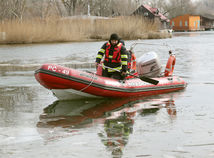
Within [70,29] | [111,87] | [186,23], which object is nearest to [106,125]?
[111,87]

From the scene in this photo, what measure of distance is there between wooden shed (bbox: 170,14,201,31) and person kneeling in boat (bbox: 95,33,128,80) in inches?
3725

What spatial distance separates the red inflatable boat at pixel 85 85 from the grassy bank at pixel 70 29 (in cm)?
2270

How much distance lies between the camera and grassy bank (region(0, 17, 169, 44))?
101 feet

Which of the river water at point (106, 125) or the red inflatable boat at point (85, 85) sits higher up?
the red inflatable boat at point (85, 85)

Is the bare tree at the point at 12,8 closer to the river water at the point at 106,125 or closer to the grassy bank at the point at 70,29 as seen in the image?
the grassy bank at the point at 70,29

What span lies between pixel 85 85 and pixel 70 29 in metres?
26.2

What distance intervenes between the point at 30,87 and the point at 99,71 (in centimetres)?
237

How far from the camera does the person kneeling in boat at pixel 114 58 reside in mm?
8797

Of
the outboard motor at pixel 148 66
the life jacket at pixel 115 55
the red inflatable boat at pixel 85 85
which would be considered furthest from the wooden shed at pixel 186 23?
the life jacket at pixel 115 55

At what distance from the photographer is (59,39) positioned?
106ft

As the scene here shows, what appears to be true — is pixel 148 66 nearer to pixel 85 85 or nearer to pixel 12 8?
pixel 85 85

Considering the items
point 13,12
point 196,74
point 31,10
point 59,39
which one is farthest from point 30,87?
point 31,10

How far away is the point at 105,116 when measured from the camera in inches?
→ 296

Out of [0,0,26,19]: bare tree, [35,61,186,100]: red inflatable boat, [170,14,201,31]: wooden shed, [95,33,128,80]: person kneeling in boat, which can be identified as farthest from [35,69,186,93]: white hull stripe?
[170,14,201,31]: wooden shed
